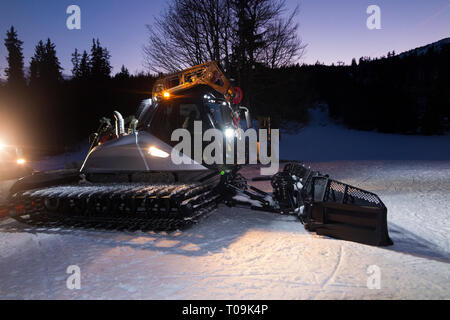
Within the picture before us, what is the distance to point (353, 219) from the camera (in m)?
4.29

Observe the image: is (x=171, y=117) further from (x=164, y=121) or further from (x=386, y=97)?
(x=386, y=97)

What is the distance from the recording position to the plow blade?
13.4ft

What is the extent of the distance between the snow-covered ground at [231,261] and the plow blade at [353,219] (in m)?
0.13

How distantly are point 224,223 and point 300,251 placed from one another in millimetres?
1696

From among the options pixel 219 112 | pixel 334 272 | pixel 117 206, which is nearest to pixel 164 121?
pixel 219 112

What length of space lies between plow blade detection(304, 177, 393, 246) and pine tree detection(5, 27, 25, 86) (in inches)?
2587

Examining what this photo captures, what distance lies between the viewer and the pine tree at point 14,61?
59131mm

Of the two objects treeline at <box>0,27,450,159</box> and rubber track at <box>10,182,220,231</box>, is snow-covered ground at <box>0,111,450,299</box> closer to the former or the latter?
rubber track at <box>10,182,220,231</box>

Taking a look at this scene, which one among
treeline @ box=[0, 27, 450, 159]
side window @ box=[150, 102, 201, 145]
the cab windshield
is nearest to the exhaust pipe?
side window @ box=[150, 102, 201, 145]

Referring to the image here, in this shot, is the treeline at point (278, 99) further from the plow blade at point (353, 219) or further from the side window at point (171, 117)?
the plow blade at point (353, 219)

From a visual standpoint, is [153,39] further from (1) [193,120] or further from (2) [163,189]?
(2) [163,189]

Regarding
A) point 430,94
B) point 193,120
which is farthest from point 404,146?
point 193,120
